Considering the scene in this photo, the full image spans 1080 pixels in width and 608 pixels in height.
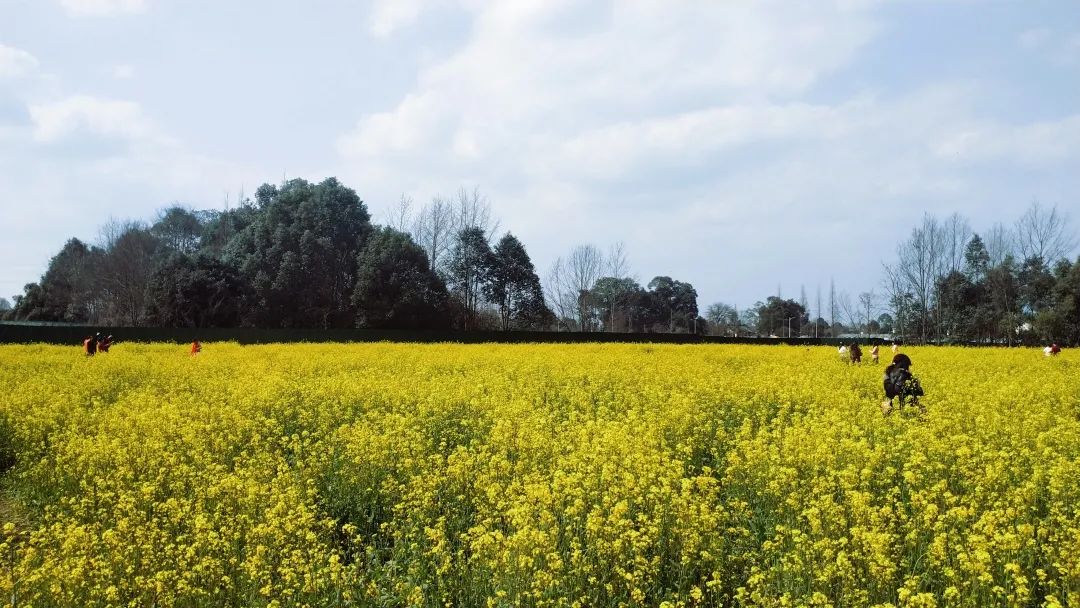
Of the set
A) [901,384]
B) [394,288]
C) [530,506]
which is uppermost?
[394,288]

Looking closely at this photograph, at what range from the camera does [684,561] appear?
4.39 m

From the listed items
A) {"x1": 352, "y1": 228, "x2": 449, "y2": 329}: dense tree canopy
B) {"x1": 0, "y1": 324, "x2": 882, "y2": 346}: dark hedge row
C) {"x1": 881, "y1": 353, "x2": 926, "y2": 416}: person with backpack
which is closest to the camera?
{"x1": 881, "y1": 353, "x2": 926, "y2": 416}: person with backpack

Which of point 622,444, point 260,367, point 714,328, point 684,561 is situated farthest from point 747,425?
point 714,328

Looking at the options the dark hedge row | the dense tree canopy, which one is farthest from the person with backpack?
the dense tree canopy

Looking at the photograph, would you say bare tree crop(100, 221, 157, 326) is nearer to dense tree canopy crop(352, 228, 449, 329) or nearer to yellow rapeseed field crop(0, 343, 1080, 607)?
dense tree canopy crop(352, 228, 449, 329)

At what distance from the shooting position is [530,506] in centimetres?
506

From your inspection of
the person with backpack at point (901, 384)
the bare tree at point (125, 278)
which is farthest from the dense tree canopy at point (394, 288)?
the person with backpack at point (901, 384)

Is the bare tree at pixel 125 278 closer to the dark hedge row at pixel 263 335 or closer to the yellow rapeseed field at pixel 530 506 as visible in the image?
the dark hedge row at pixel 263 335

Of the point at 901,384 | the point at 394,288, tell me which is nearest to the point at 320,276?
the point at 394,288

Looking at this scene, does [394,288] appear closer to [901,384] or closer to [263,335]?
[263,335]

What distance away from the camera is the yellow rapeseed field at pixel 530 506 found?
170 inches

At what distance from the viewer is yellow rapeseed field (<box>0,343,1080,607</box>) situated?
4.32 metres

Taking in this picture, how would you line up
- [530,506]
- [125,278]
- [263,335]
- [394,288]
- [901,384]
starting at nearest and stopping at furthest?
[530,506]
[901,384]
[263,335]
[394,288]
[125,278]

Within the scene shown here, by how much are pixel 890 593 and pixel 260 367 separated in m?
15.4
